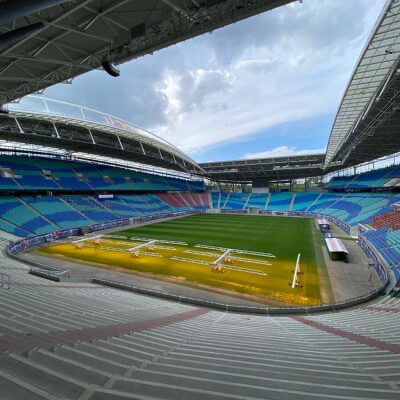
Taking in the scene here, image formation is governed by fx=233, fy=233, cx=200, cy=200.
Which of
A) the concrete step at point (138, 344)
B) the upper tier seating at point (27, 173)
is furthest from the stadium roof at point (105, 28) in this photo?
the upper tier seating at point (27, 173)

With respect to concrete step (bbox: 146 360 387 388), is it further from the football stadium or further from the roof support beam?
the roof support beam

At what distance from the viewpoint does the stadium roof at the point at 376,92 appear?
14.6 meters

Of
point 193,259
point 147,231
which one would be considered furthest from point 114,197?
point 193,259

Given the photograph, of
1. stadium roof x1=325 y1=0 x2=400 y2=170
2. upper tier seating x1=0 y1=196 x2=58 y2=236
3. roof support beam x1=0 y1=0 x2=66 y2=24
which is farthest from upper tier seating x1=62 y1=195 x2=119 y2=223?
roof support beam x1=0 y1=0 x2=66 y2=24

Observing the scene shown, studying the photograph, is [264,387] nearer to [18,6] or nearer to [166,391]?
[166,391]

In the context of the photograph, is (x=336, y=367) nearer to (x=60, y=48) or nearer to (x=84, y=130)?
(x=60, y=48)

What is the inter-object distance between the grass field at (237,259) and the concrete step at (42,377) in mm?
14599

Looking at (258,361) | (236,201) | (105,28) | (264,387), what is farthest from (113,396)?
(236,201)

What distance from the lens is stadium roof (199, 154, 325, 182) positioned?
56812mm

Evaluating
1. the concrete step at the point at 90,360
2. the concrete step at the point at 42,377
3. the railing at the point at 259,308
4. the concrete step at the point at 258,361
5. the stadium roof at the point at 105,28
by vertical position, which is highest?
the stadium roof at the point at 105,28

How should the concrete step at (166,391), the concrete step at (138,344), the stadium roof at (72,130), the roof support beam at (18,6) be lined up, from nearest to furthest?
the concrete step at (166,391)
the roof support beam at (18,6)
the concrete step at (138,344)
the stadium roof at (72,130)

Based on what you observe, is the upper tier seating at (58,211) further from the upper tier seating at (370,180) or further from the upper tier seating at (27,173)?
the upper tier seating at (370,180)

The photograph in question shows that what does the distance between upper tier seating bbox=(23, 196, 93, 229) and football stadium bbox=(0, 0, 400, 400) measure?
13.2 inches

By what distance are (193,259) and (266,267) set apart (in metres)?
6.91
